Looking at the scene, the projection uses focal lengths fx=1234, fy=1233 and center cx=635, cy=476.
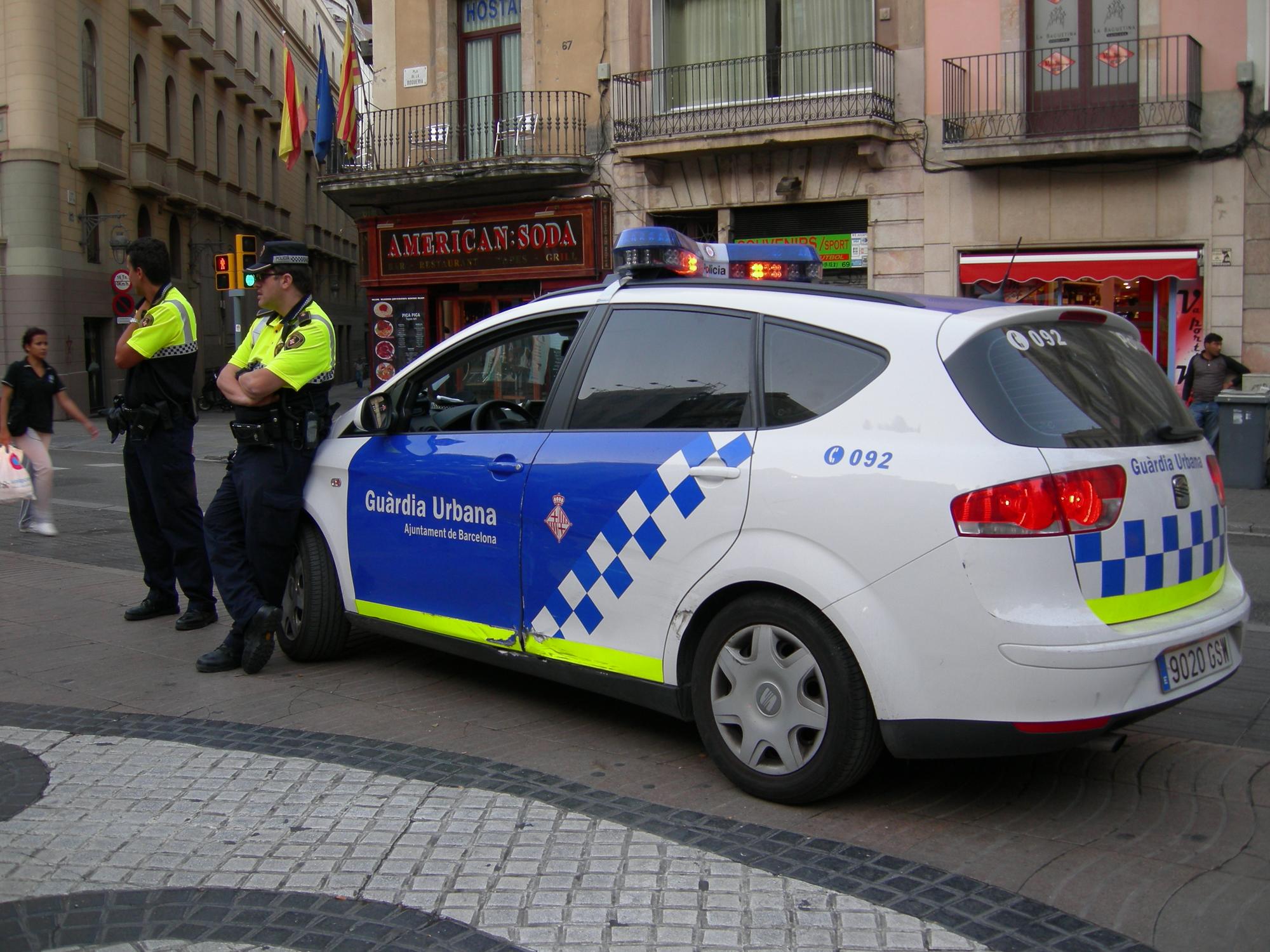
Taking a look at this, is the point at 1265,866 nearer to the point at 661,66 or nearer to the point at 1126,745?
the point at 1126,745

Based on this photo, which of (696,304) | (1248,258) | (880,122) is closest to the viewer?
(696,304)

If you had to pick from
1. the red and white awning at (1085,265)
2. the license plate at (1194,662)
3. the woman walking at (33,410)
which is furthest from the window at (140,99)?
the license plate at (1194,662)

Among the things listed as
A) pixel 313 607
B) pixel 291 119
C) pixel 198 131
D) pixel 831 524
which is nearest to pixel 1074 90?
pixel 313 607

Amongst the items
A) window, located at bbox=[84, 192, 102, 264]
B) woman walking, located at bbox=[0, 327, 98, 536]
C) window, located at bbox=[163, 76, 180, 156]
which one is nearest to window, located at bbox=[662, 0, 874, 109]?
woman walking, located at bbox=[0, 327, 98, 536]

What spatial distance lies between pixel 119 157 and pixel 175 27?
5.32m

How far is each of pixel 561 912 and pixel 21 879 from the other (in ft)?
4.87

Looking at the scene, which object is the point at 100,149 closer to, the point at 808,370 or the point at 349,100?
the point at 349,100

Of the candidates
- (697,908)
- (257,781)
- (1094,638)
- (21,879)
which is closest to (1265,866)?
(1094,638)

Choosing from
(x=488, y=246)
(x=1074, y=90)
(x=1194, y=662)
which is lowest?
(x=1194, y=662)

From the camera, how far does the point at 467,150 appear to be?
71.7 ft

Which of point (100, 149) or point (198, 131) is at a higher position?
point (198, 131)

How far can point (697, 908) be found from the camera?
10.2 ft

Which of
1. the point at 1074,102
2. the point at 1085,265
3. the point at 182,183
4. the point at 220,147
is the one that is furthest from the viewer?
the point at 220,147

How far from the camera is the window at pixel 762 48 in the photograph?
59.2 ft
